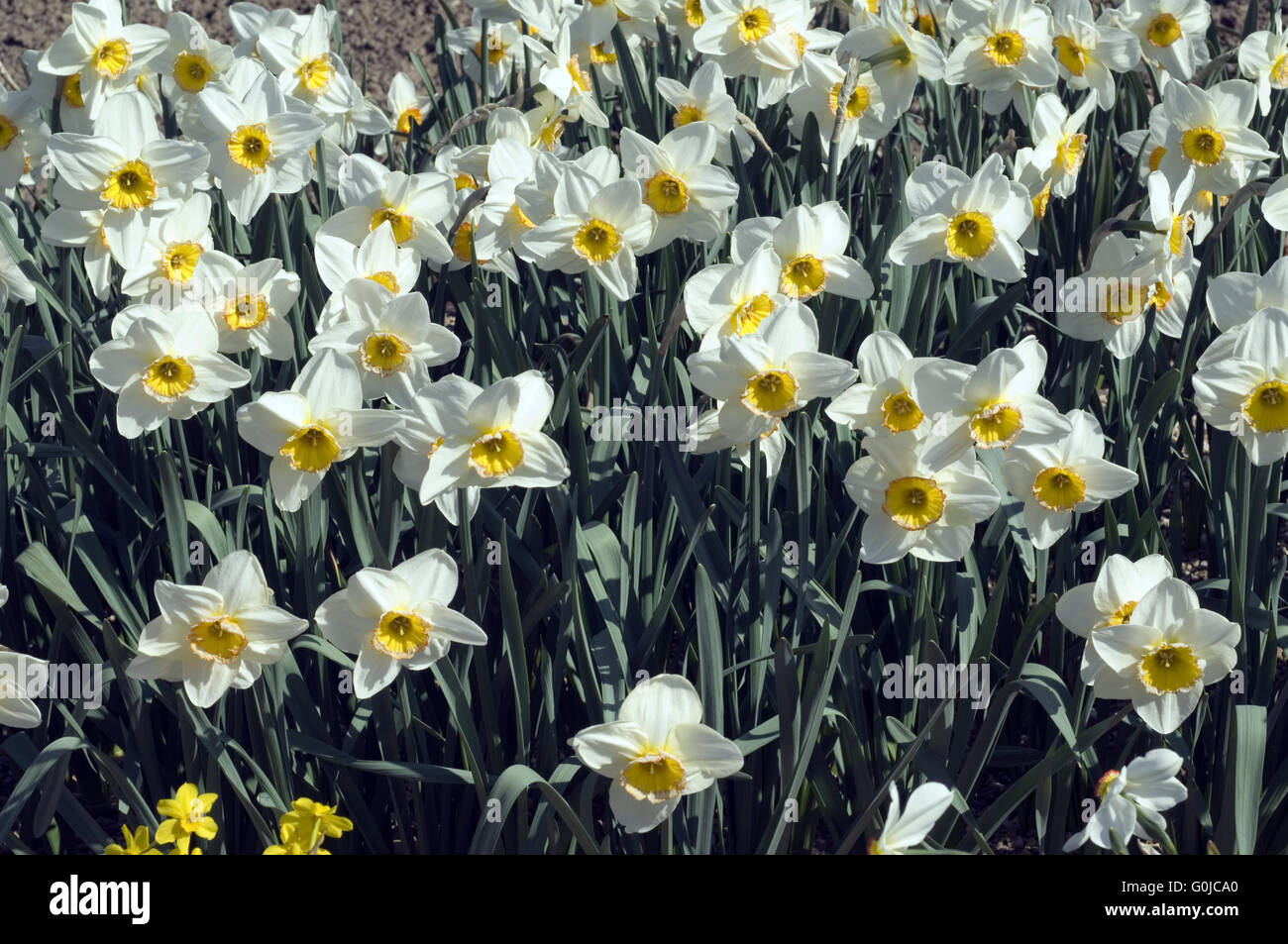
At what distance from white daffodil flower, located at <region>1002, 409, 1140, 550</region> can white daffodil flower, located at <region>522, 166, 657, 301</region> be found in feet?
2.57

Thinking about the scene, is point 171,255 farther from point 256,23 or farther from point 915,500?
point 915,500

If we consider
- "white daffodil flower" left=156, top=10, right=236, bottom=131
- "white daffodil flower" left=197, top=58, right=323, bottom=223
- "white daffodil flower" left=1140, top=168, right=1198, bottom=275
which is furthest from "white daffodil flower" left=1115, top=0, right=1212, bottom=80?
"white daffodil flower" left=156, top=10, right=236, bottom=131

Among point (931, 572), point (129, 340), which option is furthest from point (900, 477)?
point (129, 340)

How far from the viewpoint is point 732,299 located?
2.12 m

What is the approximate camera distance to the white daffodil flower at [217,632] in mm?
1873

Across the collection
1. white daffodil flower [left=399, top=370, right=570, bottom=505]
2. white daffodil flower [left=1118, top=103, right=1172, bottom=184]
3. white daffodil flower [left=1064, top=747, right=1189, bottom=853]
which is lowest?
white daffodil flower [left=1064, top=747, right=1189, bottom=853]

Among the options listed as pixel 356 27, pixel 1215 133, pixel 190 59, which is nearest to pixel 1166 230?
pixel 1215 133

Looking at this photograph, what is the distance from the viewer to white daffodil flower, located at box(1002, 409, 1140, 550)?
6.62ft

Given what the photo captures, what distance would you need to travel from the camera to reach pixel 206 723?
2.11 metres

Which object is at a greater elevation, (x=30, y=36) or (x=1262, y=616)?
(x=30, y=36)

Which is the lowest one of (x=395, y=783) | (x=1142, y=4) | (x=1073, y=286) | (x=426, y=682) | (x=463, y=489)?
(x=395, y=783)

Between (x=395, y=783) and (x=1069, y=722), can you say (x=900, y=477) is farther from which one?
(x=395, y=783)

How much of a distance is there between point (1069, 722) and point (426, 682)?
1165 millimetres

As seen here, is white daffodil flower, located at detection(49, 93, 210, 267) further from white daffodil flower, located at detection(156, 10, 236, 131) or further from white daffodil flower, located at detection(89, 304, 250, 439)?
white daffodil flower, located at detection(156, 10, 236, 131)
